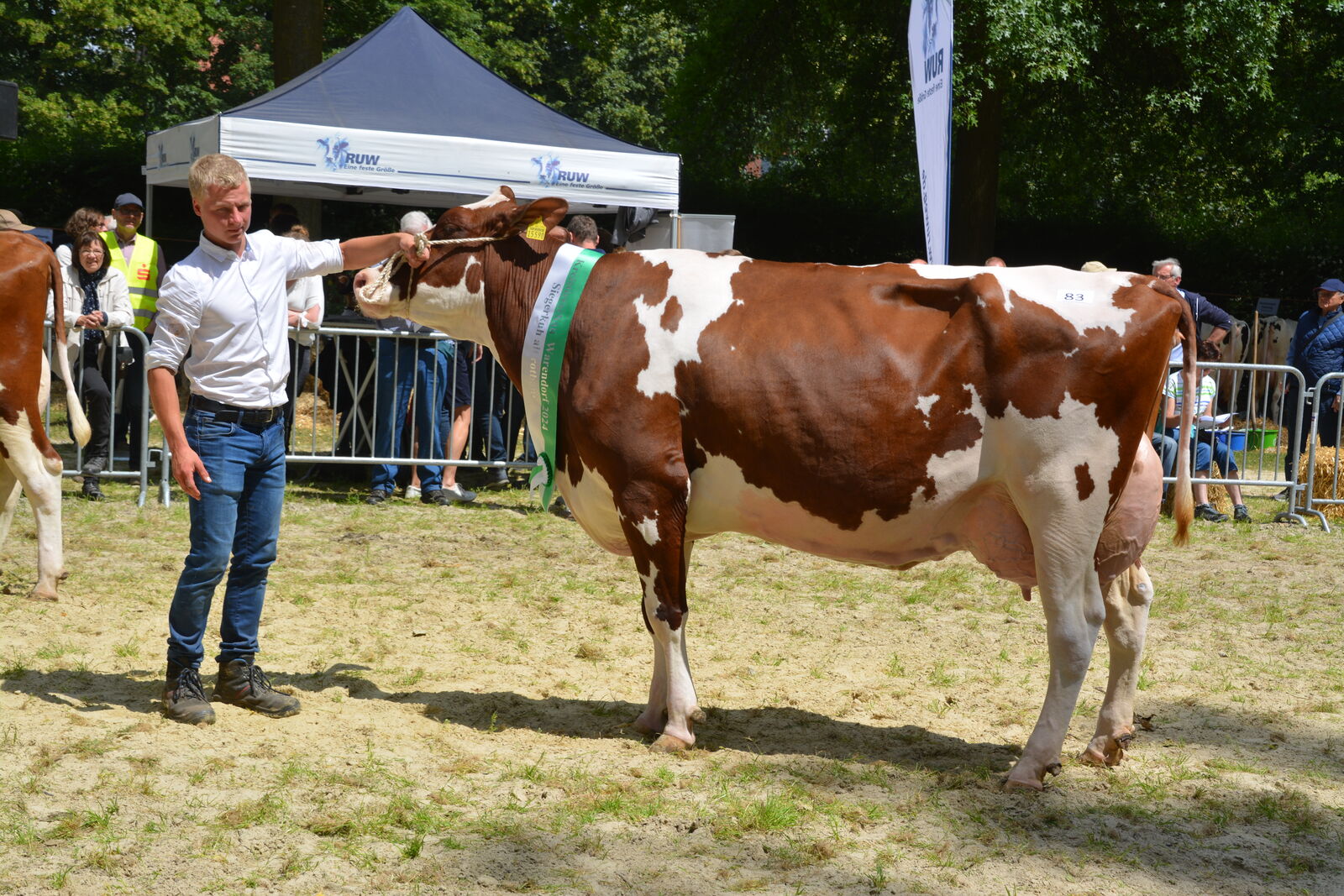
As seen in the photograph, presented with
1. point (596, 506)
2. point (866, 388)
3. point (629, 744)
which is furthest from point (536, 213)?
point (629, 744)

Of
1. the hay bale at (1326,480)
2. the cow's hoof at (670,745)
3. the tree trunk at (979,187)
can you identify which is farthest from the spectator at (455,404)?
the tree trunk at (979,187)

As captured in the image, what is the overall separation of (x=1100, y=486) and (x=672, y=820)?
1.90m

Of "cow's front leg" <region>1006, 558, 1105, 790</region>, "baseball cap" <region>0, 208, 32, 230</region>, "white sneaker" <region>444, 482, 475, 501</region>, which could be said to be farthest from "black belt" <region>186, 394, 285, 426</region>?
"baseball cap" <region>0, 208, 32, 230</region>

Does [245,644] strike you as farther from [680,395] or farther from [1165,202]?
[1165,202]

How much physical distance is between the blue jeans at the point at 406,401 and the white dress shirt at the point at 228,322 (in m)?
5.41

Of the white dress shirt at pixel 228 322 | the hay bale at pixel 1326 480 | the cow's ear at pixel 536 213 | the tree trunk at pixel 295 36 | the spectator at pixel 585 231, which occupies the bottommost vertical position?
the hay bale at pixel 1326 480

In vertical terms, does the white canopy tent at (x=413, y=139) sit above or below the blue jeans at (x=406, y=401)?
above

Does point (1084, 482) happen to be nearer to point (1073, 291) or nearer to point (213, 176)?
point (1073, 291)

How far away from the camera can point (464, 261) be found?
5.18 meters

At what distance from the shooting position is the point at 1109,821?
4309 millimetres

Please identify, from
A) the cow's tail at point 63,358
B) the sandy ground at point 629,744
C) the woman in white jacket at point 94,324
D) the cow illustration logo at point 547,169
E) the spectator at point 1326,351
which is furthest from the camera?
the spectator at point 1326,351

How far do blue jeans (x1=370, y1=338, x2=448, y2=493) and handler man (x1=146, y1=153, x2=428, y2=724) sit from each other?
530 centimetres

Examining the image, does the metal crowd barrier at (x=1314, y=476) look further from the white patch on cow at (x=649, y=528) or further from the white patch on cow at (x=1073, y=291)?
the white patch on cow at (x=649, y=528)

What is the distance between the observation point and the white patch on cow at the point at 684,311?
4.77 metres
